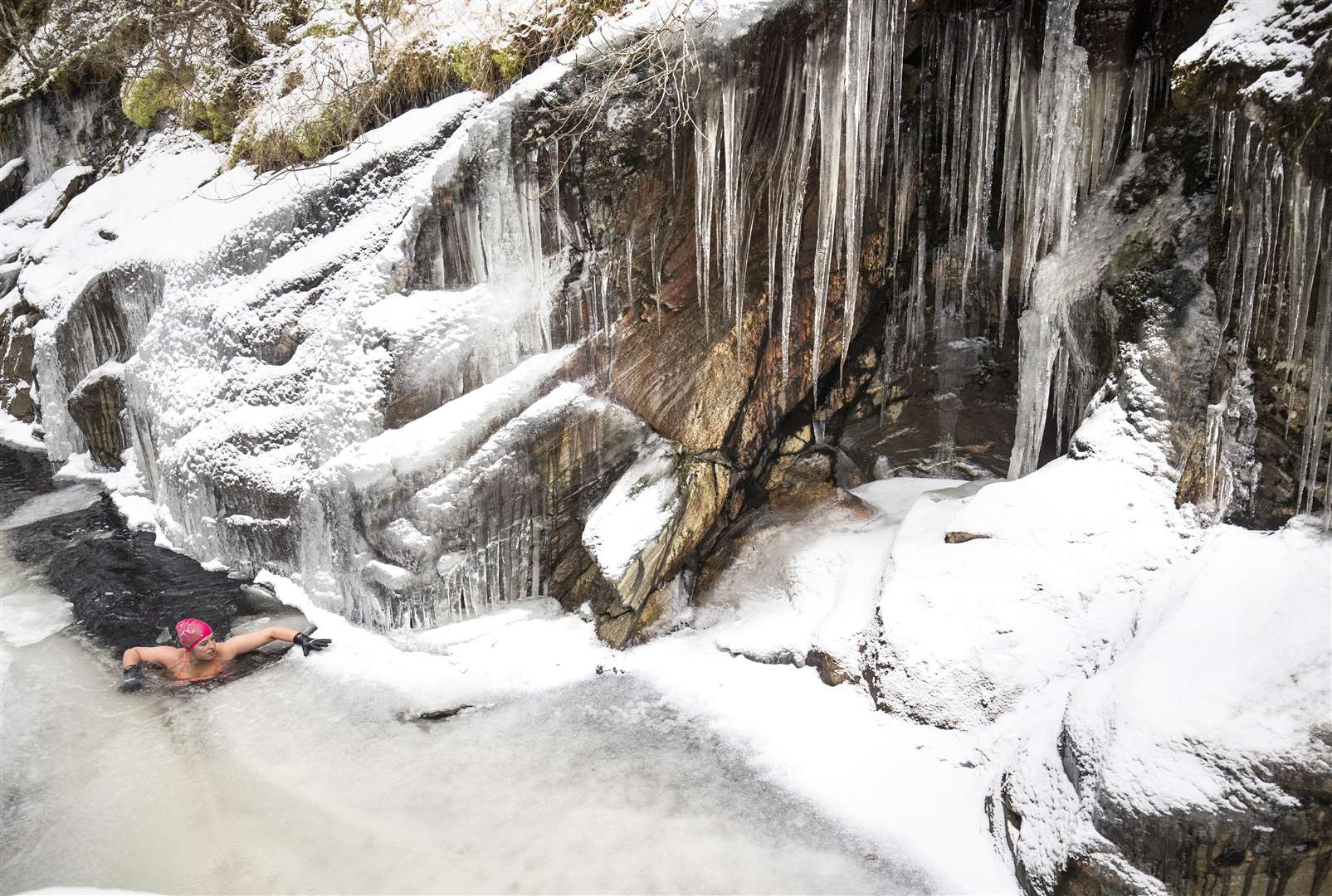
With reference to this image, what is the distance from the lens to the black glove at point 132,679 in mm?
5801

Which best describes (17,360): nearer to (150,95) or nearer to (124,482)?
(124,482)

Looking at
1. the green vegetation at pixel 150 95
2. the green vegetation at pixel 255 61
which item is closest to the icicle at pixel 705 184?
the green vegetation at pixel 255 61

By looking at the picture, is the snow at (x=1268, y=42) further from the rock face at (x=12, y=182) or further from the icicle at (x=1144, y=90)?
the rock face at (x=12, y=182)

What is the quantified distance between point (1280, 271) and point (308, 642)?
696 cm

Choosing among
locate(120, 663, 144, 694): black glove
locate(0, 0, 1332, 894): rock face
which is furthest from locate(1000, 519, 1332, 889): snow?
locate(120, 663, 144, 694): black glove

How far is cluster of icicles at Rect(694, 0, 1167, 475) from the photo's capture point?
5793 mm

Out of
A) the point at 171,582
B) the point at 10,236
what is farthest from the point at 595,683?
the point at 10,236

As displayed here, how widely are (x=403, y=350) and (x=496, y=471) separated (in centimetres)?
131

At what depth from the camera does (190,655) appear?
5980 mm

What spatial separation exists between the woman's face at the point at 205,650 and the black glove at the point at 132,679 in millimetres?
382

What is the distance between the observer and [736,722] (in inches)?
209

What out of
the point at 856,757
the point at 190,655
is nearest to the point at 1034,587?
A: the point at 856,757

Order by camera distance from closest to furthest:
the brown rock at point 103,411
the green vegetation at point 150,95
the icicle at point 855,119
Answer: the icicle at point 855,119, the brown rock at point 103,411, the green vegetation at point 150,95

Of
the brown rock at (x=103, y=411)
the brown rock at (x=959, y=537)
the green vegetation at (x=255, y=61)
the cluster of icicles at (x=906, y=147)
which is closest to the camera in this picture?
the brown rock at (x=959, y=537)
